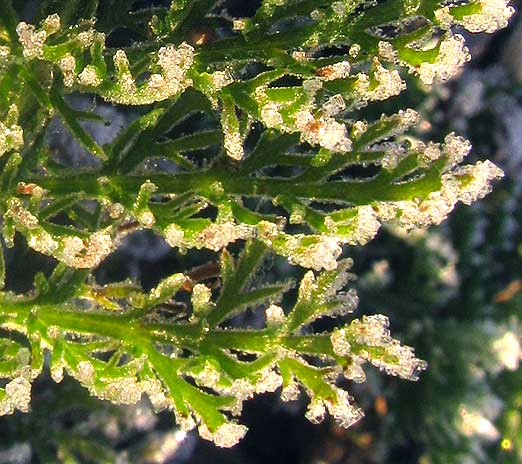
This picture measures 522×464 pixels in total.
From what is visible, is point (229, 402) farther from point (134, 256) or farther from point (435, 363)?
point (435, 363)

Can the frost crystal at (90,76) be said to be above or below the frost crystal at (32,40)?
below

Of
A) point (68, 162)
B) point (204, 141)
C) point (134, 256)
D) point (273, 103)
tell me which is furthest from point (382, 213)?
point (134, 256)

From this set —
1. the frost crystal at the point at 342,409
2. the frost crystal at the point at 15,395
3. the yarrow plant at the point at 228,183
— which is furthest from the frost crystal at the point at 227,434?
the frost crystal at the point at 15,395

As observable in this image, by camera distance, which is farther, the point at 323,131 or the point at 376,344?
the point at 376,344

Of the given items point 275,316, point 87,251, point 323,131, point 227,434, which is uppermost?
point 323,131

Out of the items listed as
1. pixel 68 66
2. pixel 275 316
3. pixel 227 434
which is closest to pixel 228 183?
pixel 275 316

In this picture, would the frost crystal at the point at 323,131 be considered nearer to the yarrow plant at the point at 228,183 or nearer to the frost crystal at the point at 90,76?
the yarrow plant at the point at 228,183

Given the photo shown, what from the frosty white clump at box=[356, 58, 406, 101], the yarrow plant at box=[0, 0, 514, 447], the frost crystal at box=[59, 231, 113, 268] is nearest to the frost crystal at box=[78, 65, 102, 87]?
the yarrow plant at box=[0, 0, 514, 447]

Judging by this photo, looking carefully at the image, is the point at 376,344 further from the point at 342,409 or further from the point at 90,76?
the point at 90,76

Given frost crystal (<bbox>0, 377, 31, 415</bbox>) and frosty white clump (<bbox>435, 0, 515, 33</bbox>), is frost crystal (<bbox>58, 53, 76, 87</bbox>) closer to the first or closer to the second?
frost crystal (<bbox>0, 377, 31, 415</bbox>)

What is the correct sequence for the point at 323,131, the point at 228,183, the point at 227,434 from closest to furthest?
the point at 323,131
the point at 227,434
the point at 228,183
